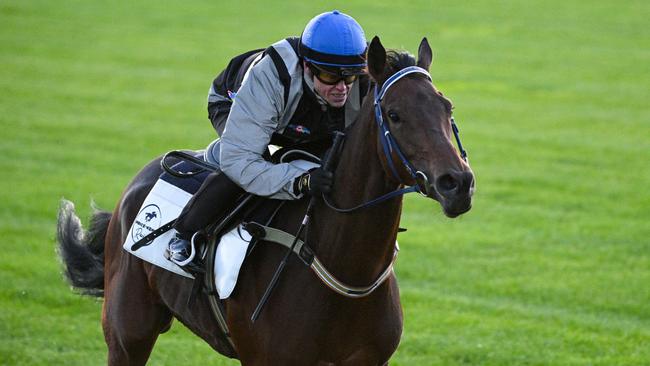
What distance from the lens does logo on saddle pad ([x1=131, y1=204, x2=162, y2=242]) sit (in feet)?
18.8

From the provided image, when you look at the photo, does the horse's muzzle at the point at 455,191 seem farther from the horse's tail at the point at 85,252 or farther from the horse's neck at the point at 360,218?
the horse's tail at the point at 85,252

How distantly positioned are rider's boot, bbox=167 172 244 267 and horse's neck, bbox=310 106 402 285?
62cm

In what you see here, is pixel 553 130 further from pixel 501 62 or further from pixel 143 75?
pixel 143 75

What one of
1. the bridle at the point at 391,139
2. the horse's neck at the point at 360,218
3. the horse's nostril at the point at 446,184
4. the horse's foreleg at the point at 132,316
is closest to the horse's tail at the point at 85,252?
the horse's foreleg at the point at 132,316

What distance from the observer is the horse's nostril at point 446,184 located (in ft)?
13.0

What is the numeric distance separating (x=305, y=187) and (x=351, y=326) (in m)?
0.68

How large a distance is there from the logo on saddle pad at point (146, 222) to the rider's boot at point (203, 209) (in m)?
0.39

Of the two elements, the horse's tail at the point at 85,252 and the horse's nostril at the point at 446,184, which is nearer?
the horse's nostril at the point at 446,184

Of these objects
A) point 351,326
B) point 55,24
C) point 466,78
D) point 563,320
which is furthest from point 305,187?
point 55,24

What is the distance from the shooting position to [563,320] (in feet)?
28.1

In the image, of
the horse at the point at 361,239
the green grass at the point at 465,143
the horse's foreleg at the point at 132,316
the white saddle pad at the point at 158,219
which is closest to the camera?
the horse at the point at 361,239

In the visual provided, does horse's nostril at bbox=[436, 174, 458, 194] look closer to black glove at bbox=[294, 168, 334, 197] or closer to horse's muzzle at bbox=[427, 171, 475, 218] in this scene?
horse's muzzle at bbox=[427, 171, 475, 218]

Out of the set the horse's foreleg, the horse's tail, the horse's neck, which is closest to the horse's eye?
the horse's neck

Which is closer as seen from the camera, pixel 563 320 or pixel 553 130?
pixel 563 320
